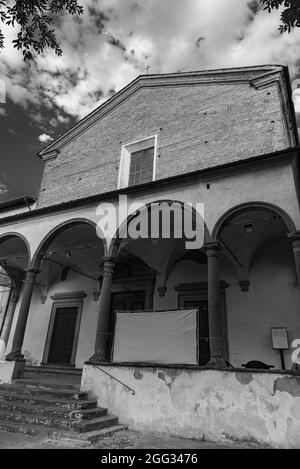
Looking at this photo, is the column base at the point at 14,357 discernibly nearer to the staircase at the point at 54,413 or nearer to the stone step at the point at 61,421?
the staircase at the point at 54,413

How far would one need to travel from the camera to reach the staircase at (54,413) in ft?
16.5

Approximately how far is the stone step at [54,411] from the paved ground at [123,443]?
1.94ft

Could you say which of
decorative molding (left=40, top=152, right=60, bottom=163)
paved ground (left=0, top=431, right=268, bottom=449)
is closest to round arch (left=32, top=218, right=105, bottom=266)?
paved ground (left=0, top=431, right=268, bottom=449)

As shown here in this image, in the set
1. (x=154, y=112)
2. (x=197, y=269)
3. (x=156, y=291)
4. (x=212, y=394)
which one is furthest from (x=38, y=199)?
(x=212, y=394)

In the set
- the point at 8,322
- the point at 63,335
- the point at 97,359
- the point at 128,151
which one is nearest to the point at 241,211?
the point at 97,359

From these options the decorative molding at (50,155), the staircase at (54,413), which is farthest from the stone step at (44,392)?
the decorative molding at (50,155)

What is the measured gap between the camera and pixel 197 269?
9484 millimetres

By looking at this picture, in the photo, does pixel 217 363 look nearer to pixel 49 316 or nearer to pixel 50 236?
pixel 50 236

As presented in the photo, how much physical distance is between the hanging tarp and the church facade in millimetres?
347

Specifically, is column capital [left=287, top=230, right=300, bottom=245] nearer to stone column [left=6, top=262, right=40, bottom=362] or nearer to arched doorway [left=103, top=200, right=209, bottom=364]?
arched doorway [left=103, top=200, right=209, bottom=364]

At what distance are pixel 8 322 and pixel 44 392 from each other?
Result: 680 cm

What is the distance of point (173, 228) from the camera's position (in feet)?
28.2

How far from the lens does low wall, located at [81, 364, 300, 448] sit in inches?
189
